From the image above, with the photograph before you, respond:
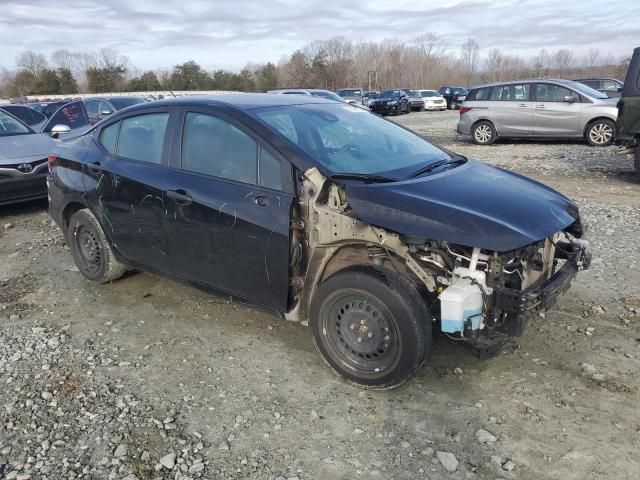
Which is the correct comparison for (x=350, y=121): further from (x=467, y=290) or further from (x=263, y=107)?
(x=467, y=290)

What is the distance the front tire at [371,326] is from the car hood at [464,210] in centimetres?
35

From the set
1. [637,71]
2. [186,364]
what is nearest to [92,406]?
[186,364]

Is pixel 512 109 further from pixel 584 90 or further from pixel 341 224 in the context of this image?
pixel 341 224

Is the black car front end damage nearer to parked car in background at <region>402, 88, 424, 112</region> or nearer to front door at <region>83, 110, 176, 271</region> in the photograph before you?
front door at <region>83, 110, 176, 271</region>

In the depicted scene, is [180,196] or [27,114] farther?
[27,114]

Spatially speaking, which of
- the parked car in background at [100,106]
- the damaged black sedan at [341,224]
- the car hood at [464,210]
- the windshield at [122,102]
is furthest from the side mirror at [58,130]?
the car hood at [464,210]

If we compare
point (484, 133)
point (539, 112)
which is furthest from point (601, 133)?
point (484, 133)

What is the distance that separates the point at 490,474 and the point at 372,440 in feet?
2.02

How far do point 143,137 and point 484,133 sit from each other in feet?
39.6

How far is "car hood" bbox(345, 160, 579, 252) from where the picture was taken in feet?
9.31

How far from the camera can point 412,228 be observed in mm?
2949

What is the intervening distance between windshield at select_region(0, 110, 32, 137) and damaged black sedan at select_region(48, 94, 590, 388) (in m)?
5.28

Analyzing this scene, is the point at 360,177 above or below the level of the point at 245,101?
below

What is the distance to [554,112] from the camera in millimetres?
13375
